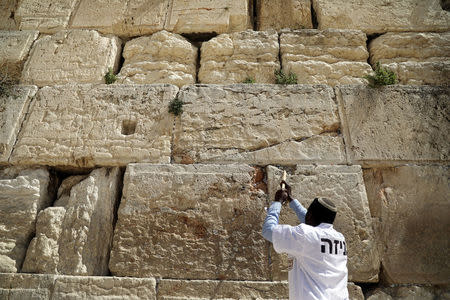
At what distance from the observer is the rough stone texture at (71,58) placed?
136 inches

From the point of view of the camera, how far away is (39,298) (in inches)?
95.3

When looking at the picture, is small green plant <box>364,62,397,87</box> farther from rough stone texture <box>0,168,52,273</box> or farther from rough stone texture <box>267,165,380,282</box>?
rough stone texture <box>0,168,52,273</box>

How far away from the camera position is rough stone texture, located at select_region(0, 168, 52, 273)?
2635 millimetres

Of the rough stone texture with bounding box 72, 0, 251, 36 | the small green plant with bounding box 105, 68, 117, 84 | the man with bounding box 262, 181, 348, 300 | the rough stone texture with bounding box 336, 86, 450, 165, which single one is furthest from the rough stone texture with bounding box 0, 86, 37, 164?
the rough stone texture with bounding box 336, 86, 450, 165

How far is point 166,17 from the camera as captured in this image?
12.7ft

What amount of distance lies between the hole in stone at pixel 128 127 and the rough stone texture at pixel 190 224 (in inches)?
16.5

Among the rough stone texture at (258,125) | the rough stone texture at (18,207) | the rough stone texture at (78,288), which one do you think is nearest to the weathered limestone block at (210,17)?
the rough stone texture at (258,125)

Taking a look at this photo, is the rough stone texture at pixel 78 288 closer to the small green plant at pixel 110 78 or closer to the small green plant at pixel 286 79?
the small green plant at pixel 110 78

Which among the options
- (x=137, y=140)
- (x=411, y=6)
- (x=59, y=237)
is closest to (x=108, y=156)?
(x=137, y=140)

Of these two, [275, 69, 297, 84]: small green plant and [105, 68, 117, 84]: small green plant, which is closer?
[275, 69, 297, 84]: small green plant

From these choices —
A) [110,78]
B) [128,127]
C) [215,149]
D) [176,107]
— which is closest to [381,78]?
[215,149]

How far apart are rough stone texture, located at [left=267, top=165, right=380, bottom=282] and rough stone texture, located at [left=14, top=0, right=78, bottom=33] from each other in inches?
130

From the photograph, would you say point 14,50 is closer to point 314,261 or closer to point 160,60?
point 160,60

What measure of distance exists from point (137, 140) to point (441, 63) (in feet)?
11.1
